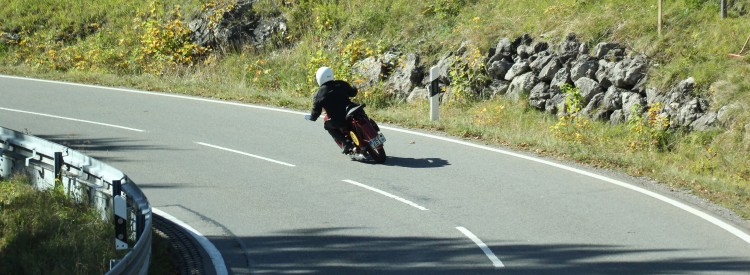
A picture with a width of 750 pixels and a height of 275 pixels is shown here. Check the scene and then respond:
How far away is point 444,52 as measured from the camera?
19.8m

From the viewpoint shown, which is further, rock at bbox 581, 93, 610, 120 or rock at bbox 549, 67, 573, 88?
rock at bbox 549, 67, 573, 88

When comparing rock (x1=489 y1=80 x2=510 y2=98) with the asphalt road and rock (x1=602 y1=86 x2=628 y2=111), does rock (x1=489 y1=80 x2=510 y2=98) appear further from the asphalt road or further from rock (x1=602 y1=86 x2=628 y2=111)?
the asphalt road

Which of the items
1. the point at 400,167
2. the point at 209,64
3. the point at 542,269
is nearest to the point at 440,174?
the point at 400,167

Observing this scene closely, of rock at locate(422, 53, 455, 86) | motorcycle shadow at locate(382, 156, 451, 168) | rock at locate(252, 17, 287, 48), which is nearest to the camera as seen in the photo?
motorcycle shadow at locate(382, 156, 451, 168)

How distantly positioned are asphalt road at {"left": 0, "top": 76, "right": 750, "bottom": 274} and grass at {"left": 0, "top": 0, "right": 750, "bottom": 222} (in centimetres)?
99

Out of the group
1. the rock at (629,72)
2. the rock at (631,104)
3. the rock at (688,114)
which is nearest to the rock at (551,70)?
the rock at (629,72)

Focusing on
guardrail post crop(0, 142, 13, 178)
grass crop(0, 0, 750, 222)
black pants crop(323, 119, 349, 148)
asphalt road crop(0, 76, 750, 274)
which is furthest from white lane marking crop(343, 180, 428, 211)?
guardrail post crop(0, 142, 13, 178)

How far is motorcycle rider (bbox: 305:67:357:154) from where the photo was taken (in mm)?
14109

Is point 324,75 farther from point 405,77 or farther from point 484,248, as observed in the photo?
point 405,77

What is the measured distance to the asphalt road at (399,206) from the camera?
934 centimetres

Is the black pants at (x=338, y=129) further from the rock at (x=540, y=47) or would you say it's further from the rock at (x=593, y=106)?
the rock at (x=540, y=47)

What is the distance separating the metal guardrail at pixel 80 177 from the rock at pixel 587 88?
9161mm

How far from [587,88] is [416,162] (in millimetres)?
4549

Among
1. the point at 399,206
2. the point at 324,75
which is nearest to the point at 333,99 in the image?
the point at 324,75
